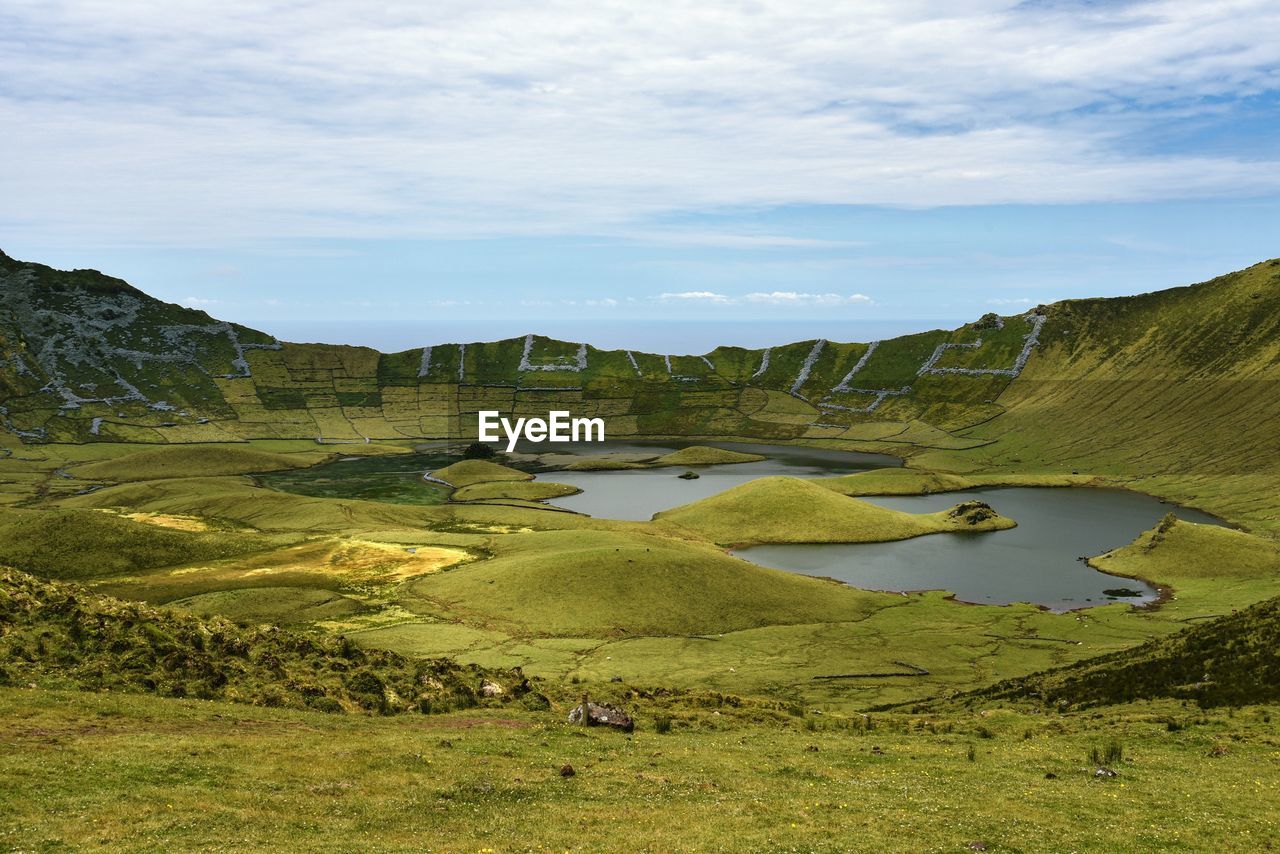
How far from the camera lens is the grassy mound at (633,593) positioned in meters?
98.1

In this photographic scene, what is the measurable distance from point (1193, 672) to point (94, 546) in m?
129

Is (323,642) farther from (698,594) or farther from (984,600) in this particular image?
(984,600)

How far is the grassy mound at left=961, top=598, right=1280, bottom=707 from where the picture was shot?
171 ft

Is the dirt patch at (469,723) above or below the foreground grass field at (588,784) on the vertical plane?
below

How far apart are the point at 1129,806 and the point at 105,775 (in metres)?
40.1

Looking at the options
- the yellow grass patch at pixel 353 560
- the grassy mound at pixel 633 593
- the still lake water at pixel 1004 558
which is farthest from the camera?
the still lake water at pixel 1004 558

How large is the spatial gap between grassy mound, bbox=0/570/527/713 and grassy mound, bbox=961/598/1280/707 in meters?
39.3

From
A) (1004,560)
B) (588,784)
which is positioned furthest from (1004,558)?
(588,784)

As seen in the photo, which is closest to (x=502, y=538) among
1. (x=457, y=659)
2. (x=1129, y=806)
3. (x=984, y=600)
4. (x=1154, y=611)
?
(x=457, y=659)

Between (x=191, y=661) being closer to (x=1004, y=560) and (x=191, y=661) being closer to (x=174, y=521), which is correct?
(x=174, y=521)

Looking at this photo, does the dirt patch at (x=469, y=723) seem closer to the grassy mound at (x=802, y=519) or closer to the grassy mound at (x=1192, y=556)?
the grassy mound at (x=802, y=519)

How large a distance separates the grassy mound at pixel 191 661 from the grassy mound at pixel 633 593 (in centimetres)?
3920

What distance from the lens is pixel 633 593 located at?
10350 cm

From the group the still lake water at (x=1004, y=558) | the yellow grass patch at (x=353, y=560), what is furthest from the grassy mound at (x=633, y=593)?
the still lake water at (x=1004, y=558)
